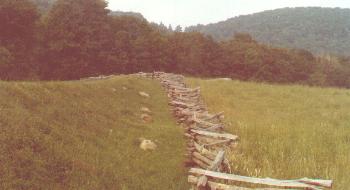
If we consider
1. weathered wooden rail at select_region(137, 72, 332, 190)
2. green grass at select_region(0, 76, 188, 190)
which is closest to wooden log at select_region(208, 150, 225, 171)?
weathered wooden rail at select_region(137, 72, 332, 190)

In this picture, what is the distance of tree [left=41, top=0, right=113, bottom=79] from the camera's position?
159 feet

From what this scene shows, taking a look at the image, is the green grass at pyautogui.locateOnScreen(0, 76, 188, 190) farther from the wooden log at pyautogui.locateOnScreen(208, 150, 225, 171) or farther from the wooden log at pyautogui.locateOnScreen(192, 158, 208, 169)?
the wooden log at pyautogui.locateOnScreen(208, 150, 225, 171)

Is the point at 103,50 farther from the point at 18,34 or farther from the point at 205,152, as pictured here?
the point at 205,152

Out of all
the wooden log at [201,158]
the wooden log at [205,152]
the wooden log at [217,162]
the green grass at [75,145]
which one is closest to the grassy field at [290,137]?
the wooden log at [205,152]

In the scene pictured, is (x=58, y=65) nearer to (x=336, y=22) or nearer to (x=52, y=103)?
(x=52, y=103)

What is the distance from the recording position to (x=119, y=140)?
13414mm

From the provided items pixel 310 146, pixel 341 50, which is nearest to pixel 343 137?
pixel 310 146

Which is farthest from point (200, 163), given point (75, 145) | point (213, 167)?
point (75, 145)

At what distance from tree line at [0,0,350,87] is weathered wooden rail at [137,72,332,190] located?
71.5ft

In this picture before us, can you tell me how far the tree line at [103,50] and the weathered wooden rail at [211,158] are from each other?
21.8m

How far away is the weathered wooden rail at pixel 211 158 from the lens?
830cm

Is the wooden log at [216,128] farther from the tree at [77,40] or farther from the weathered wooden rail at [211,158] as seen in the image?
the tree at [77,40]

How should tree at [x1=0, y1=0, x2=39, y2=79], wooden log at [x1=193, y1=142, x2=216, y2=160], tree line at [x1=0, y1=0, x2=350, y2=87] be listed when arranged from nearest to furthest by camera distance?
wooden log at [x1=193, y1=142, x2=216, y2=160] < tree at [x1=0, y1=0, x2=39, y2=79] < tree line at [x1=0, y1=0, x2=350, y2=87]

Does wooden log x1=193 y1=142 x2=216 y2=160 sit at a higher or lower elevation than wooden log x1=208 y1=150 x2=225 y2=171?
lower
